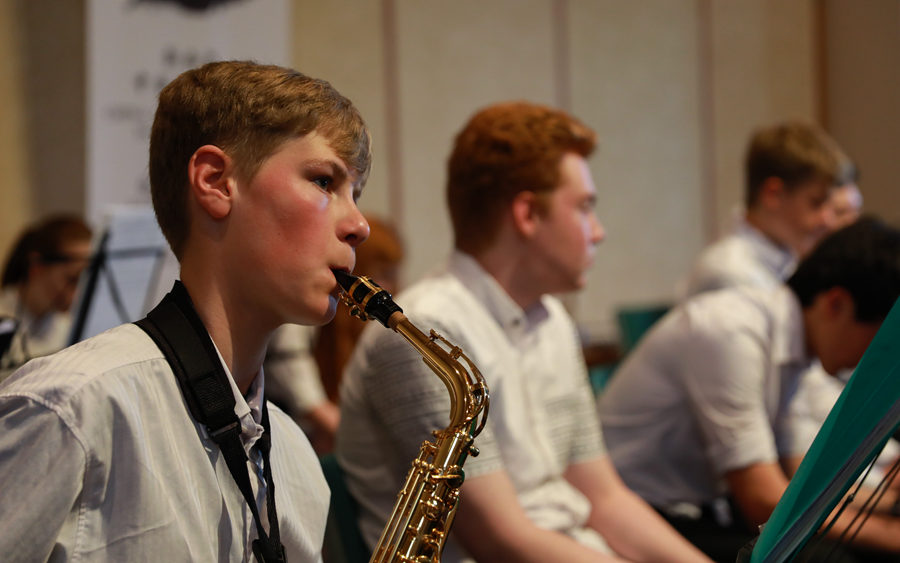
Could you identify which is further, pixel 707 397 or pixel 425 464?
pixel 707 397

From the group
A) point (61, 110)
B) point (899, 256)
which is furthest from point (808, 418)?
point (61, 110)

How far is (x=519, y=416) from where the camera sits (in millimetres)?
1939

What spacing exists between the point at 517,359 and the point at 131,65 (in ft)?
10.9

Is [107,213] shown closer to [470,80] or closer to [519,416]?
[519,416]

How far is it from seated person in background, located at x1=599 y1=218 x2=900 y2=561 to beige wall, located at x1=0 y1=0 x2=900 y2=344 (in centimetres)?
334

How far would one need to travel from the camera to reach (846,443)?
965 millimetres

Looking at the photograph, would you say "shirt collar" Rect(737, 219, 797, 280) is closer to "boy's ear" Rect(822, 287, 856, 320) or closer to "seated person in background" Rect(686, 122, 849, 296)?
"seated person in background" Rect(686, 122, 849, 296)

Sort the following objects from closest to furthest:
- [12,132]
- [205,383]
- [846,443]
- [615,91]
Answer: [846,443] → [205,383] → [12,132] → [615,91]

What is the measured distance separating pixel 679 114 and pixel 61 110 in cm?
401

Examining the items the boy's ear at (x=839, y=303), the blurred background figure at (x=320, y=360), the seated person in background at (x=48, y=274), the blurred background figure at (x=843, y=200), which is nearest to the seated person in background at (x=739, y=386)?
the boy's ear at (x=839, y=303)

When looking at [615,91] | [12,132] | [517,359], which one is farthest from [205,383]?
[615,91]

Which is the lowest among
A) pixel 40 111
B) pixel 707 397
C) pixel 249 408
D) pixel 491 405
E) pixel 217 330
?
pixel 707 397

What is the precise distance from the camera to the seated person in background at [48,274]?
11.3ft

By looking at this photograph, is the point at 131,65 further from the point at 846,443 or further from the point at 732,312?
the point at 846,443
